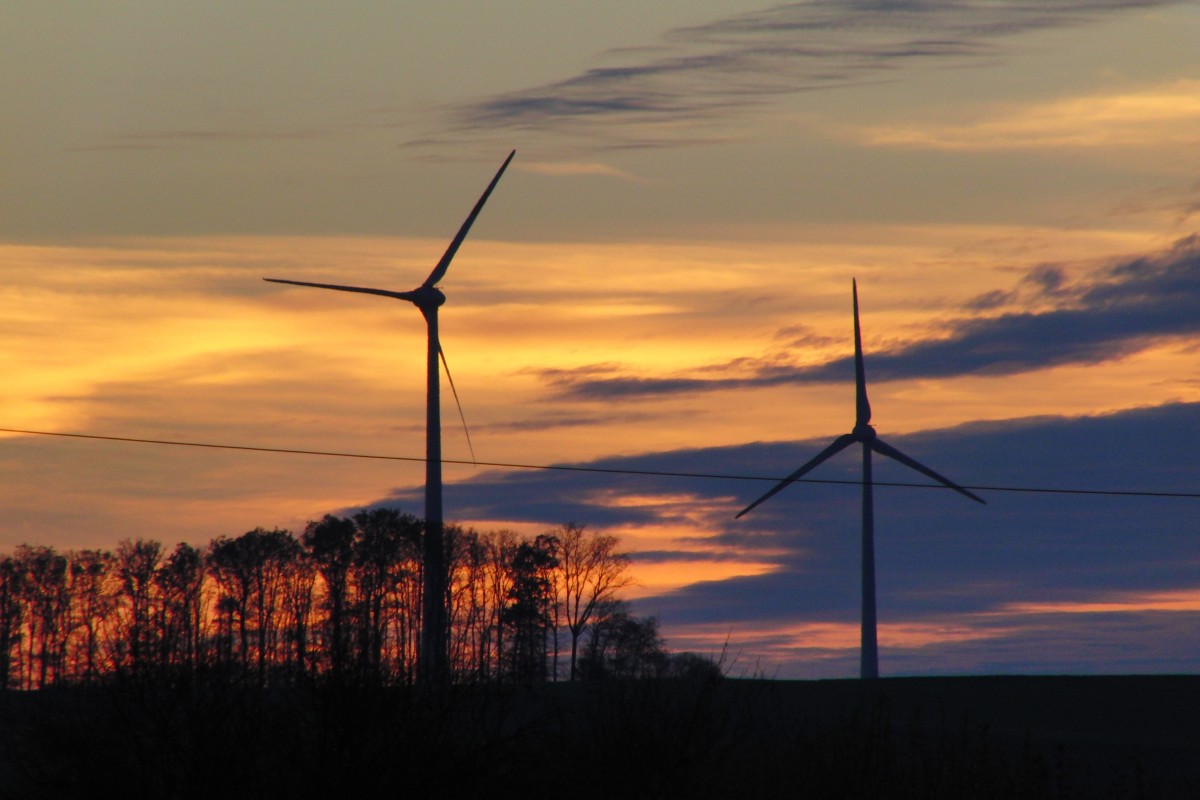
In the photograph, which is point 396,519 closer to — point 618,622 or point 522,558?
point 522,558

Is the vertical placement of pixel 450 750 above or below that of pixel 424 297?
below

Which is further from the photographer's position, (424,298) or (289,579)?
(289,579)

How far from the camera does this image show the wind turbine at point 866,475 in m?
75.3

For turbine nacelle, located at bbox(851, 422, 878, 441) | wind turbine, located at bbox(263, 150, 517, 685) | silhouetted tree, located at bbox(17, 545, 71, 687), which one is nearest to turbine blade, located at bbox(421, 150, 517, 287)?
wind turbine, located at bbox(263, 150, 517, 685)

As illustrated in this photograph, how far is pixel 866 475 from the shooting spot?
265 feet

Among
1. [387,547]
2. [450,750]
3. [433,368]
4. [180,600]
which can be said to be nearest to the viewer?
[450,750]

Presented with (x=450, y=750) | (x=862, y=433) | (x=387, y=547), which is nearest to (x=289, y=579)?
(x=387, y=547)

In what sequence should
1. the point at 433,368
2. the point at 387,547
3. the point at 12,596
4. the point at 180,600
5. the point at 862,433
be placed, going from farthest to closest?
the point at 12,596 → the point at 387,547 → the point at 180,600 → the point at 862,433 → the point at 433,368

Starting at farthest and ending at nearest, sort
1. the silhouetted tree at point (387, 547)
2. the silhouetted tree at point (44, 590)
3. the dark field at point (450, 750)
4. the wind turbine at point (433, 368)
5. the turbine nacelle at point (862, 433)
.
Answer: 1. the silhouetted tree at point (44, 590)
2. the silhouetted tree at point (387, 547)
3. the turbine nacelle at point (862, 433)
4. the wind turbine at point (433, 368)
5. the dark field at point (450, 750)

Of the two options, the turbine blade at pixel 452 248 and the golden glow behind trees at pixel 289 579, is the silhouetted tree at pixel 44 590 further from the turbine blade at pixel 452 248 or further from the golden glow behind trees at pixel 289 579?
the turbine blade at pixel 452 248

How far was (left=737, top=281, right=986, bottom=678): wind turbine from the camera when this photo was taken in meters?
75.3

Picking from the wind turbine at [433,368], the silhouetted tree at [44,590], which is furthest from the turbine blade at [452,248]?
the silhouetted tree at [44,590]

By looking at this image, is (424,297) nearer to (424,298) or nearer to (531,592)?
(424,298)

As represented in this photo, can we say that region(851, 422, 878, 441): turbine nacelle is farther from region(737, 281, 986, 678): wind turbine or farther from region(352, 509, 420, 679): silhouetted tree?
region(352, 509, 420, 679): silhouetted tree
